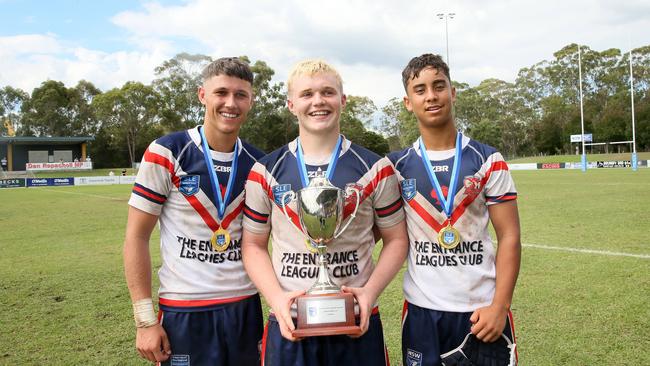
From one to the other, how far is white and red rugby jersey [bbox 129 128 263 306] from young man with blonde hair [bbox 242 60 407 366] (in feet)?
0.86

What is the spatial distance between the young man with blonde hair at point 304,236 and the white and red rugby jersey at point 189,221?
26 cm

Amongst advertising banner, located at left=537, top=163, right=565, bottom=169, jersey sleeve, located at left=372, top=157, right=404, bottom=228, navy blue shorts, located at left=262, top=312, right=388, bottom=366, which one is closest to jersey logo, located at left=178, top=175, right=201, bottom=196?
navy blue shorts, located at left=262, top=312, right=388, bottom=366

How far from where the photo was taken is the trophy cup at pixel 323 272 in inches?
72.2

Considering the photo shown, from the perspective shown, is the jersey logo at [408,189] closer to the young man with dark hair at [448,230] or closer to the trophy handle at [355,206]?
the young man with dark hair at [448,230]

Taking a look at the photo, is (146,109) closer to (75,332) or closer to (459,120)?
(459,120)

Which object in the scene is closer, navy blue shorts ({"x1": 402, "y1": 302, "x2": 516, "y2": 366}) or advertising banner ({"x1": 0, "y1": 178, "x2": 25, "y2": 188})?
navy blue shorts ({"x1": 402, "y1": 302, "x2": 516, "y2": 366})

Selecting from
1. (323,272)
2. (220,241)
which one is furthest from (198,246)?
(323,272)

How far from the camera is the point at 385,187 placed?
2.26m

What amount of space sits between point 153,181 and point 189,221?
269mm

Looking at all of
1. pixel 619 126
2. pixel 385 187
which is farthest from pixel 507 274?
pixel 619 126

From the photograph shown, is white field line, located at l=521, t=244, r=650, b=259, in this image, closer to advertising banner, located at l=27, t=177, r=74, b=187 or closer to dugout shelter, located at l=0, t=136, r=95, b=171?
advertising banner, located at l=27, t=177, r=74, b=187

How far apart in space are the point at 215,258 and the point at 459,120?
74002 millimetres

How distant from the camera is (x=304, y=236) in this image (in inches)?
86.6

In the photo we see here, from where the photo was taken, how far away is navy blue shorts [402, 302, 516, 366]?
92.4 inches
